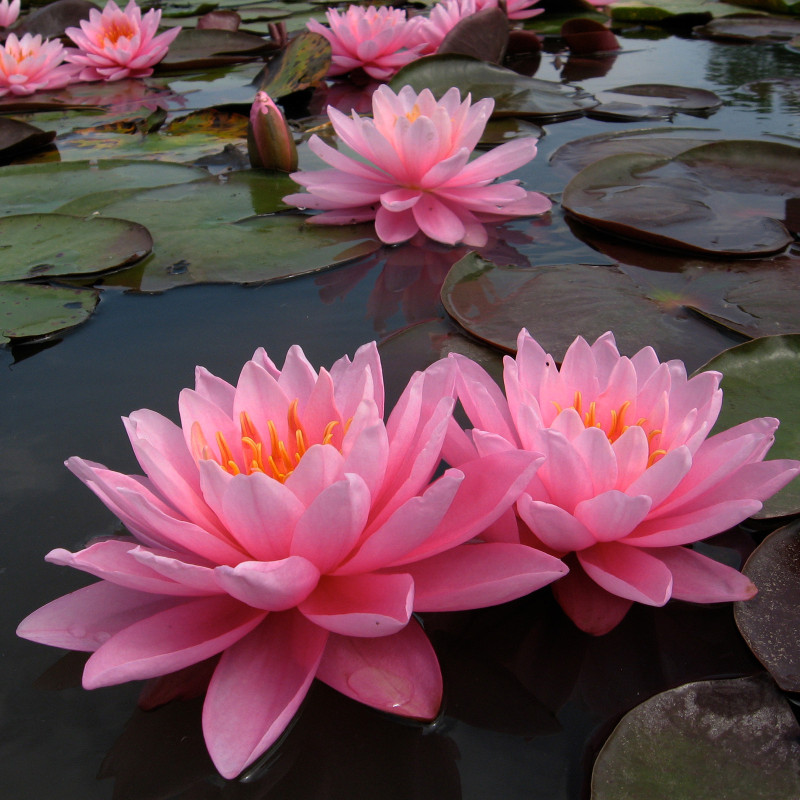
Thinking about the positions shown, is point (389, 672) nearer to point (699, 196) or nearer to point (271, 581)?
point (271, 581)

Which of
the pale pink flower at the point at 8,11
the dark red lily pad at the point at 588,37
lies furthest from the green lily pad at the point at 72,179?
the pale pink flower at the point at 8,11

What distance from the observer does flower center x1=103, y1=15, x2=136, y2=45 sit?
4184 millimetres

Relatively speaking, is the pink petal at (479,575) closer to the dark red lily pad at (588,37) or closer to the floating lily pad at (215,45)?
the dark red lily pad at (588,37)

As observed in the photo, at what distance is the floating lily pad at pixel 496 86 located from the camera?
3148 millimetres

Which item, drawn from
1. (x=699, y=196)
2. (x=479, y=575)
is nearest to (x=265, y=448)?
(x=479, y=575)

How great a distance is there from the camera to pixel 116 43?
13.7 feet

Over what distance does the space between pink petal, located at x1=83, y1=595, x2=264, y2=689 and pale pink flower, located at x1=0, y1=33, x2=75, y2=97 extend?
3.87 m

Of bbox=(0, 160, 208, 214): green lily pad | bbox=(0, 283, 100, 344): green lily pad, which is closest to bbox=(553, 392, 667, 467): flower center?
bbox=(0, 283, 100, 344): green lily pad

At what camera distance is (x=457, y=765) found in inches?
30.6

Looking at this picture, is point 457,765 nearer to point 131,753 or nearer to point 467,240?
point 131,753

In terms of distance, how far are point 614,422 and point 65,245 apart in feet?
5.49

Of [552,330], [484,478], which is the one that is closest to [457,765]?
[484,478]

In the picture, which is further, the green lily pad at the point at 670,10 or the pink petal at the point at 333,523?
the green lily pad at the point at 670,10

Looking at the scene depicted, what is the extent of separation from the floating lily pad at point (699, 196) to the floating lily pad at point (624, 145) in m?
0.15
